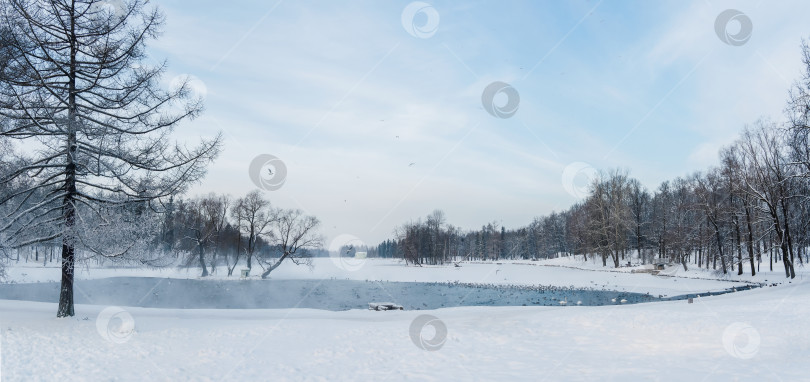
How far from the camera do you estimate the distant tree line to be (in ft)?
93.8

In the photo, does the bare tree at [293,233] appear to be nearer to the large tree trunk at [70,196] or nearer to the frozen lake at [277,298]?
the frozen lake at [277,298]

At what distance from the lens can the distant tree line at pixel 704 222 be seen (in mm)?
28603

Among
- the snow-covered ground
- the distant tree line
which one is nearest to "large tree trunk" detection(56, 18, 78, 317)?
the snow-covered ground

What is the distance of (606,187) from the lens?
6400cm

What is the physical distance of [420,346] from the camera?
11.6 m

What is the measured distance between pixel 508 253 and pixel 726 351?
127496mm

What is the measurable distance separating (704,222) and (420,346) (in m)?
58.1

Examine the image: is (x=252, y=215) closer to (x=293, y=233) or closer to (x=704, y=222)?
(x=293, y=233)

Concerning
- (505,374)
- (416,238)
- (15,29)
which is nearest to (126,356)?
(505,374)

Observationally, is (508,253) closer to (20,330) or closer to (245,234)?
(245,234)

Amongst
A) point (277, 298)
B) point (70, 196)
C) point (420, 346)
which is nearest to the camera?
point (420, 346)

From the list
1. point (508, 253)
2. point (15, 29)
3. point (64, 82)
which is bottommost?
point (508, 253)

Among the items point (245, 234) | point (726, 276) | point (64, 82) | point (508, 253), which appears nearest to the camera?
point (64, 82)

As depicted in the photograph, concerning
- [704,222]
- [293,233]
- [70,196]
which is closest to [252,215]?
[293,233]
